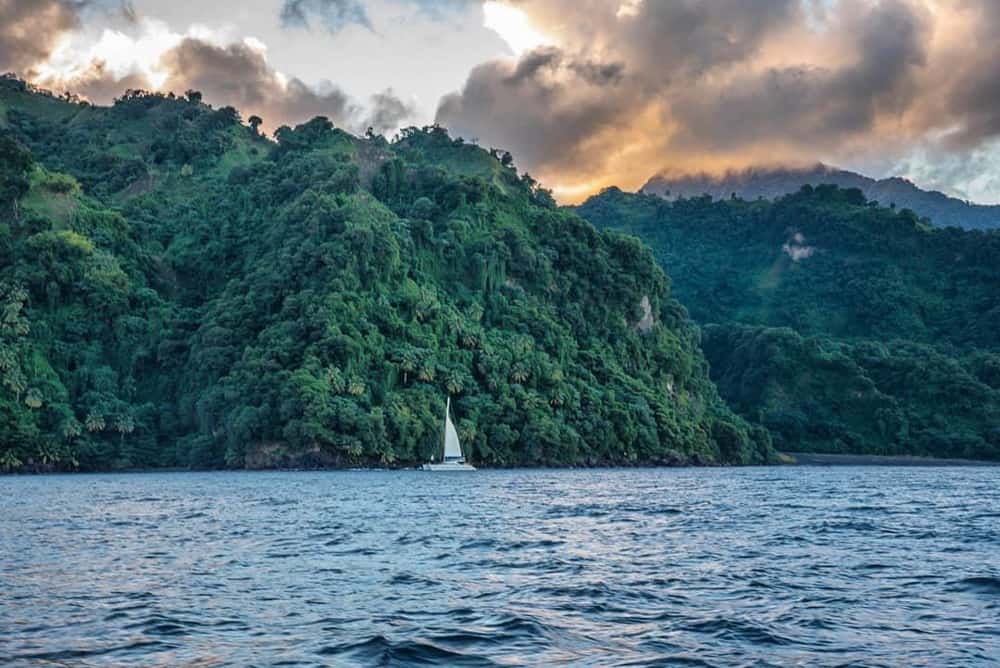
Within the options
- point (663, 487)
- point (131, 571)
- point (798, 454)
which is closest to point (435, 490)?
point (663, 487)

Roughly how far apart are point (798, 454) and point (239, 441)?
11267 cm

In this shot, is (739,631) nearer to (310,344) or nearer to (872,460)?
(310,344)

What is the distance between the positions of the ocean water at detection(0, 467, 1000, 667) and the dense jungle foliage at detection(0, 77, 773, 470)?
3364 inches

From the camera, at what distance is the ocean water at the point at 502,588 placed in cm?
1781

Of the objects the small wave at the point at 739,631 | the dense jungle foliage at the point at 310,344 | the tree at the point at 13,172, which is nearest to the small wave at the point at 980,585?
the small wave at the point at 739,631

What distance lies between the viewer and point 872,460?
188 m

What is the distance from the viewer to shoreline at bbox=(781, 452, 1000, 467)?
184 meters

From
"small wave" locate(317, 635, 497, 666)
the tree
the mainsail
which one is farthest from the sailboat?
"small wave" locate(317, 635, 497, 666)

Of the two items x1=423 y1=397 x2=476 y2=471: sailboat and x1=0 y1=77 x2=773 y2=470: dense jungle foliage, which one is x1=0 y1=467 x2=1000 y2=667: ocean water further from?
x1=0 y1=77 x2=773 y2=470: dense jungle foliage

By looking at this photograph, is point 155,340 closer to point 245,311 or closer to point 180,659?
point 245,311

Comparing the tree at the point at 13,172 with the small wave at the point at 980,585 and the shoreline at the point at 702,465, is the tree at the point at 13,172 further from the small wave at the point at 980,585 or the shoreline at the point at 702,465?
the small wave at the point at 980,585

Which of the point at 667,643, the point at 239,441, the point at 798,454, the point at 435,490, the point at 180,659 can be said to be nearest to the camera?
the point at 180,659

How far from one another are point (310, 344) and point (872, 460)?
109553 mm

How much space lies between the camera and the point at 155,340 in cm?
15688
